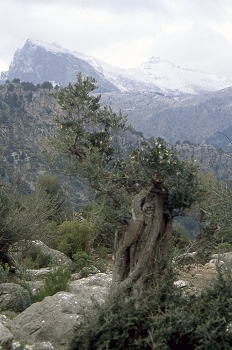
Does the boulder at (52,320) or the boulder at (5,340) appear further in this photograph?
the boulder at (52,320)

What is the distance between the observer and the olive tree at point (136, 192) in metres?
7.94

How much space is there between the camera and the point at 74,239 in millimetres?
18422

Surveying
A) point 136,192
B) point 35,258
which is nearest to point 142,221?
point 136,192

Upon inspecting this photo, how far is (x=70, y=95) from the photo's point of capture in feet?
30.2

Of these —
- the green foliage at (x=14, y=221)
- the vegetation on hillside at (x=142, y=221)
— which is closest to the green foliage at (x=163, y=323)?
the vegetation on hillside at (x=142, y=221)

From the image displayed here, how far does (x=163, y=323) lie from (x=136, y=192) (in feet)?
8.26

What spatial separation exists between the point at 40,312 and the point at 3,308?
2024mm

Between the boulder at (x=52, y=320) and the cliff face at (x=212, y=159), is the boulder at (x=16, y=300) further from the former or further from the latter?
the cliff face at (x=212, y=159)

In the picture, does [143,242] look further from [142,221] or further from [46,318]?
[46,318]

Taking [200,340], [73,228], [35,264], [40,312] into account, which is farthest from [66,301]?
[73,228]

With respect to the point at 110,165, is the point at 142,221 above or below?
below

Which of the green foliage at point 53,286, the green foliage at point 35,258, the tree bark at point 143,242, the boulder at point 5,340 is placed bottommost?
the green foliage at point 35,258

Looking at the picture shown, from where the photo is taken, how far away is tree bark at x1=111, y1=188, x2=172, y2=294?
7996mm

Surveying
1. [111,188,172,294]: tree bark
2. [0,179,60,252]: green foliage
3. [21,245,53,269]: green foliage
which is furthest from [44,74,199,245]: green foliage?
[21,245,53,269]: green foliage
